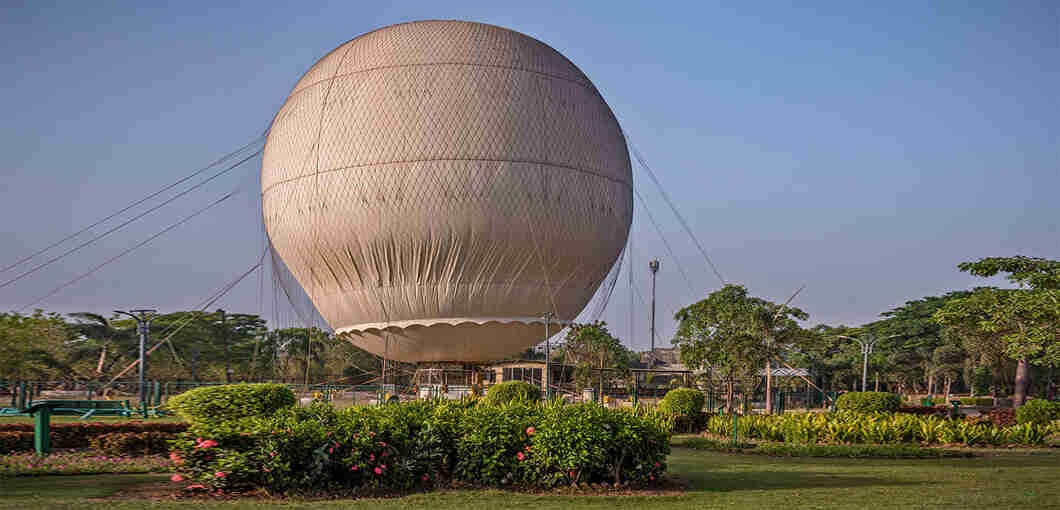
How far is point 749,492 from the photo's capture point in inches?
446

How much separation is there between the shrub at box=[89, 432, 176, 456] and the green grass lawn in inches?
107

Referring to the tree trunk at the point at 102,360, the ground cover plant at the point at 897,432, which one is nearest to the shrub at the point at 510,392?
the ground cover plant at the point at 897,432

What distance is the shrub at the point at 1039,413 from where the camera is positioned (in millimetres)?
24922

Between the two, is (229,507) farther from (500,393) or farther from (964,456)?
(500,393)

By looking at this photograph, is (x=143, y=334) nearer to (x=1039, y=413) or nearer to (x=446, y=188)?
(x=446, y=188)

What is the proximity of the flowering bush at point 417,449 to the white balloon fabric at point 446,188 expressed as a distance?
17.0 metres

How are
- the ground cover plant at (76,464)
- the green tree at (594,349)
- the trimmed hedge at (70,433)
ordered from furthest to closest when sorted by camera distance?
the green tree at (594,349) → the trimmed hedge at (70,433) → the ground cover plant at (76,464)

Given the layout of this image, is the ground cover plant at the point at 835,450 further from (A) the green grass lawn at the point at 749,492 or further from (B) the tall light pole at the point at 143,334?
(B) the tall light pole at the point at 143,334

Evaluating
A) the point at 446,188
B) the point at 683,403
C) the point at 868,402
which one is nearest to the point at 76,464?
the point at 683,403

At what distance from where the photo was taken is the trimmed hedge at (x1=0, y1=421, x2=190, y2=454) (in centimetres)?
1556

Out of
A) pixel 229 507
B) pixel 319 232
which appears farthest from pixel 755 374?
pixel 229 507

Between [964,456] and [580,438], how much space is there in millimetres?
10943

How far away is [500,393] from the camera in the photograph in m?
26.8

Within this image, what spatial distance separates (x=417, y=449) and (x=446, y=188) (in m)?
17.5
